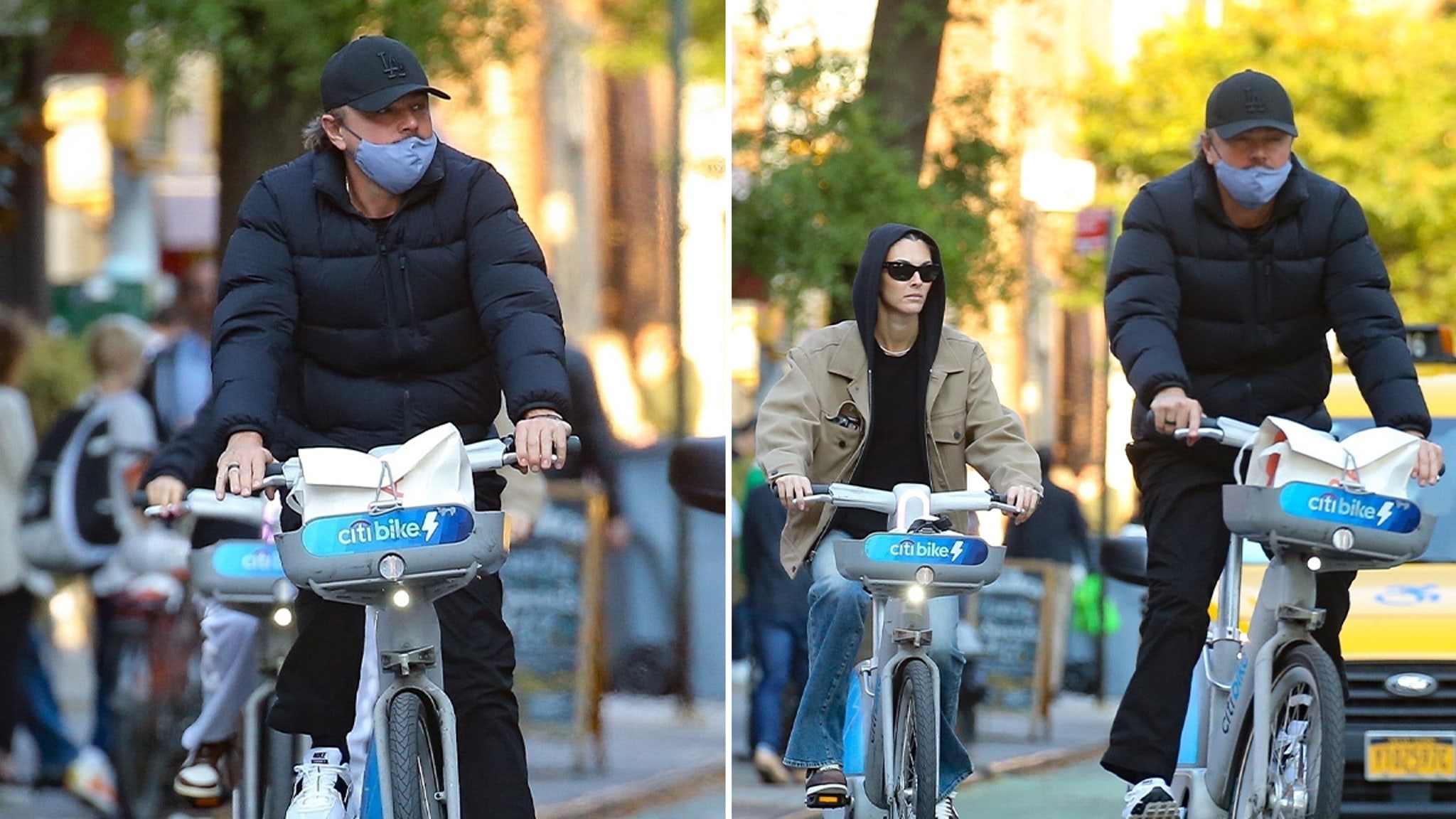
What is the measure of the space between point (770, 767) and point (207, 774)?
4873 millimetres

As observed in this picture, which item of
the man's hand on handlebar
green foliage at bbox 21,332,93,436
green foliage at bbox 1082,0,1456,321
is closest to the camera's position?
the man's hand on handlebar

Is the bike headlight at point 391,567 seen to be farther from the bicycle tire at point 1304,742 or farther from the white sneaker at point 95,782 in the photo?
the white sneaker at point 95,782

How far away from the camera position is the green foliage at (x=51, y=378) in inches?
702

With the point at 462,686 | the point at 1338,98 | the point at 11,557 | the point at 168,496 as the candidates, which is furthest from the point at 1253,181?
the point at 1338,98

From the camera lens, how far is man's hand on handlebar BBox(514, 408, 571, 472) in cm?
575

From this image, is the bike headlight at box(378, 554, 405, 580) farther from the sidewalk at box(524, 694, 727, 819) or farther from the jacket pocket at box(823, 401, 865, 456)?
the sidewalk at box(524, 694, 727, 819)

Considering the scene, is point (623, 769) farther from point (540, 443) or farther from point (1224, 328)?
point (540, 443)

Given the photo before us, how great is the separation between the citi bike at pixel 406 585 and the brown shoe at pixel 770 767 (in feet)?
21.6

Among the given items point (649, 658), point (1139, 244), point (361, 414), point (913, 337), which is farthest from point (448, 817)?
point (649, 658)

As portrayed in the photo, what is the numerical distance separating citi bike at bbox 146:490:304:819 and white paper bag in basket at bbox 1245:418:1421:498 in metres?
2.70

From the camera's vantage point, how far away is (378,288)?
6219mm

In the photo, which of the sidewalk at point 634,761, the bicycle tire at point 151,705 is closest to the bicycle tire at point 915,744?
the sidewalk at point 634,761

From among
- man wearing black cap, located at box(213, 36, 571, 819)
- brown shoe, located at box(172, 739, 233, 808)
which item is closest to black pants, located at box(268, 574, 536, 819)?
man wearing black cap, located at box(213, 36, 571, 819)

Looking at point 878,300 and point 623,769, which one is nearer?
point 878,300
